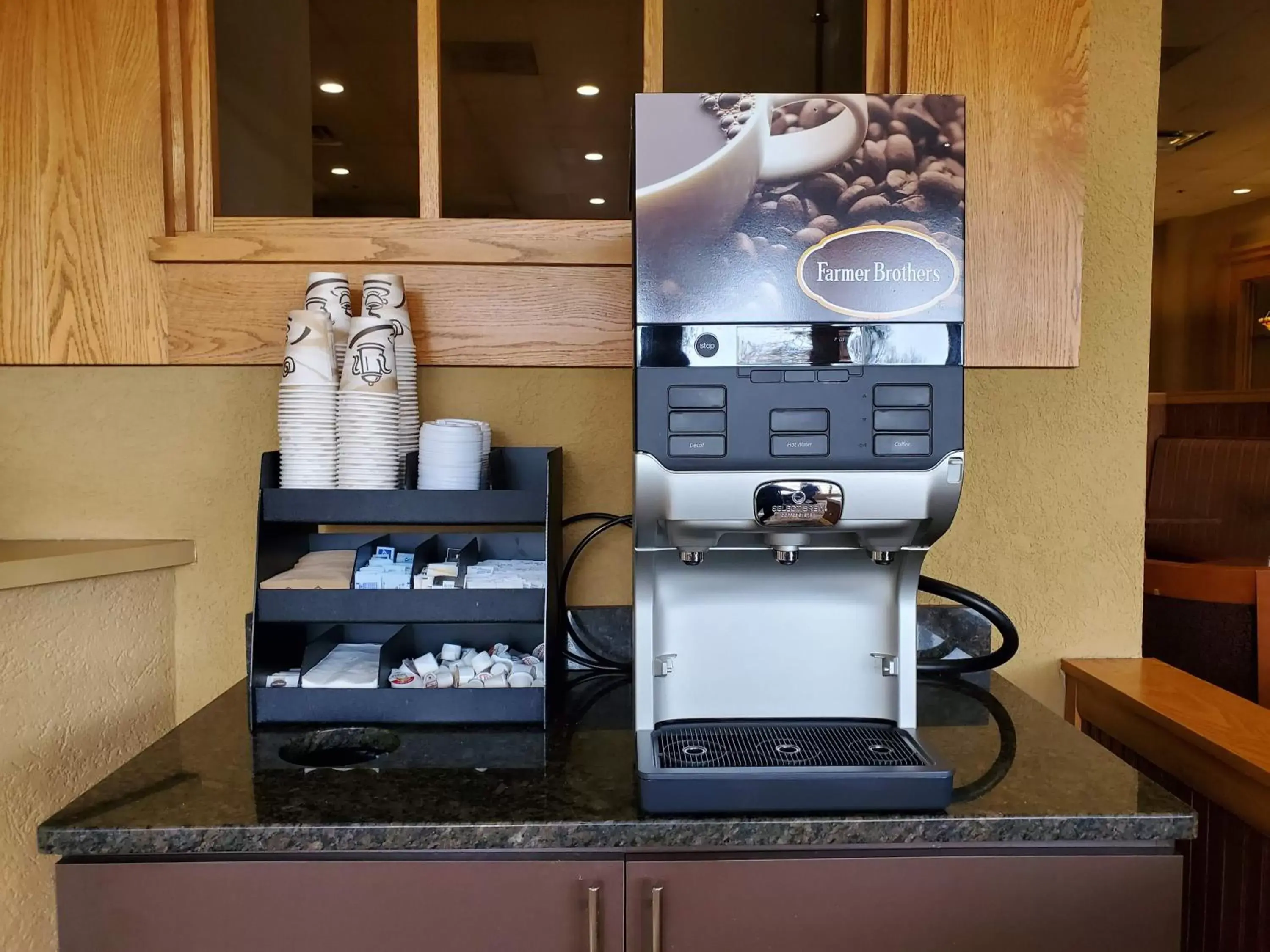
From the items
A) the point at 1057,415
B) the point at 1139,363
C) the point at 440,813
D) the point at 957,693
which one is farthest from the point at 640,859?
the point at 1139,363

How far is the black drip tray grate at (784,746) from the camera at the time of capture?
0.86m

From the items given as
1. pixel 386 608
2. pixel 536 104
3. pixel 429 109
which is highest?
pixel 536 104

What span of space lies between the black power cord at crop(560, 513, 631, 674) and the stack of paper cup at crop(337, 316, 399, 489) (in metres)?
0.32

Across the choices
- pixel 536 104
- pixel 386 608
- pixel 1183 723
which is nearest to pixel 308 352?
pixel 386 608

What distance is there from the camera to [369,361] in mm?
1132

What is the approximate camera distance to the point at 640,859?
0.83m

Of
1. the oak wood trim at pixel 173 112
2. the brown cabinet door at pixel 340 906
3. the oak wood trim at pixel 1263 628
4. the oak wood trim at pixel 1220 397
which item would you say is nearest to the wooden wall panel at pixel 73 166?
the oak wood trim at pixel 173 112

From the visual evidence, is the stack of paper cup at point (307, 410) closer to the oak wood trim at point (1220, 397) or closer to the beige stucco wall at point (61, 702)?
the beige stucco wall at point (61, 702)

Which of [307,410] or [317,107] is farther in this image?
[317,107]

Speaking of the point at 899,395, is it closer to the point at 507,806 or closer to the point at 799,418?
the point at 799,418

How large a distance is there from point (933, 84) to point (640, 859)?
3.71 feet

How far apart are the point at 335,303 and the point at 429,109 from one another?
1.20 feet

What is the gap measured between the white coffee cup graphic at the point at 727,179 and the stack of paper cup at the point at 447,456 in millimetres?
439

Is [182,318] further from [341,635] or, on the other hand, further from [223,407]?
[341,635]
